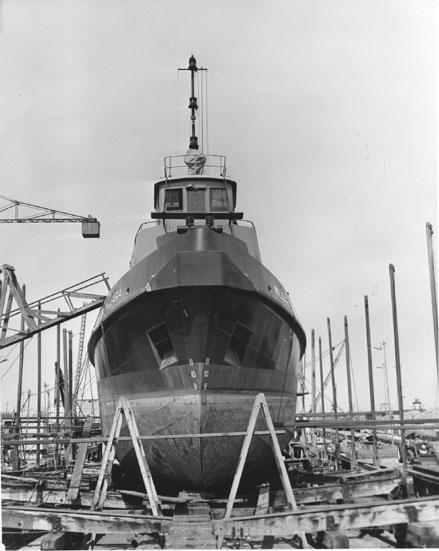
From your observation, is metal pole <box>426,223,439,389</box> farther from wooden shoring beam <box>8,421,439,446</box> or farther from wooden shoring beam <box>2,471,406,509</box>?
wooden shoring beam <box>2,471,406,509</box>

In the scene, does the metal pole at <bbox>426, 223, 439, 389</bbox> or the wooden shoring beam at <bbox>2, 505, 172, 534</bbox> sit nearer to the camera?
the wooden shoring beam at <bbox>2, 505, 172, 534</bbox>

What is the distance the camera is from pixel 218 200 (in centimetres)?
1191

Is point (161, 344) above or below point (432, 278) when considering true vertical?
below

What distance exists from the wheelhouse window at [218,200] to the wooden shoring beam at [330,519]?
25.9ft

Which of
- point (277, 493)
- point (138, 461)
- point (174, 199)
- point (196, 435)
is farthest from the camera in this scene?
point (174, 199)

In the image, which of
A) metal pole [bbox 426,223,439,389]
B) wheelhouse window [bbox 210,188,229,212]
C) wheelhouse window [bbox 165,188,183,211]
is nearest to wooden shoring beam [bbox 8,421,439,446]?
metal pole [bbox 426,223,439,389]

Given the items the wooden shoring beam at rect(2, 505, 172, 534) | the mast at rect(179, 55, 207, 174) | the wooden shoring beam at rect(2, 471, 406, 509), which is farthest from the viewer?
the mast at rect(179, 55, 207, 174)

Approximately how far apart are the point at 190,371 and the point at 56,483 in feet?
11.7

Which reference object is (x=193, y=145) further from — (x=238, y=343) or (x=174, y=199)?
(x=238, y=343)

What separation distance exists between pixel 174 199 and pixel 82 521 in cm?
797

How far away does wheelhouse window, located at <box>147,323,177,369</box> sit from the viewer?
761cm

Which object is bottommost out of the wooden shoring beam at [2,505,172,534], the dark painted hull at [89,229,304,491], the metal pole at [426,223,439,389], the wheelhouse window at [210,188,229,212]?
the wooden shoring beam at [2,505,172,534]

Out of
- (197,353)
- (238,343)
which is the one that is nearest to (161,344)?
(197,353)

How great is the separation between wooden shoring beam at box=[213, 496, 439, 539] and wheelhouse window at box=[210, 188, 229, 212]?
311 inches
